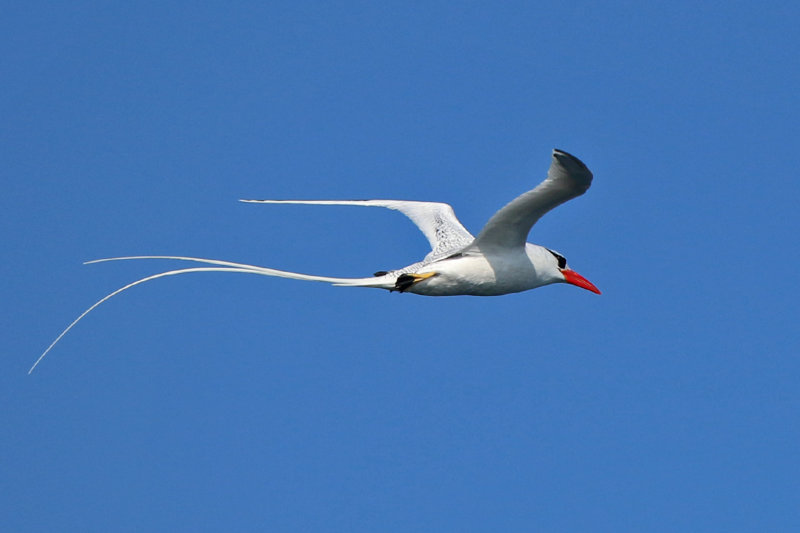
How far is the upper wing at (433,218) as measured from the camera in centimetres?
2053

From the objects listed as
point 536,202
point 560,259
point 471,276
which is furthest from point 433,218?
point 536,202

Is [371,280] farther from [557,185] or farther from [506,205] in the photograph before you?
[557,185]

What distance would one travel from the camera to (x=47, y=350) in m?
12.9

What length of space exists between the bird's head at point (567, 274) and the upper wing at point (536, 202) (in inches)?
73.7

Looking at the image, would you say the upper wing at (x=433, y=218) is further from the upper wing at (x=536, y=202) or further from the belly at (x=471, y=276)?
the upper wing at (x=536, y=202)

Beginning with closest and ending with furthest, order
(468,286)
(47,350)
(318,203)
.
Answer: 1. (47,350)
2. (468,286)
3. (318,203)

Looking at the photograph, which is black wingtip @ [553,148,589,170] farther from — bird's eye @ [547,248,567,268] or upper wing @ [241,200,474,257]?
upper wing @ [241,200,474,257]

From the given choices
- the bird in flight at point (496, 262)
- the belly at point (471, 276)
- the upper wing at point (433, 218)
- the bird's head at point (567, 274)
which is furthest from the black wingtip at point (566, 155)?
the upper wing at point (433, 218)

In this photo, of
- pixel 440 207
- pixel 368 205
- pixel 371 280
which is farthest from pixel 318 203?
pixel 371 280

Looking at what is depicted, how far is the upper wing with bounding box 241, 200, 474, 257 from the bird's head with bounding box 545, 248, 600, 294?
2110 mm

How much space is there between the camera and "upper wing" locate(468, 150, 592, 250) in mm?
13883

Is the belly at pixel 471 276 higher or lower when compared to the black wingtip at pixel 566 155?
lower

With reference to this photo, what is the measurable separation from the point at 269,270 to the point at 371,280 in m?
2.32

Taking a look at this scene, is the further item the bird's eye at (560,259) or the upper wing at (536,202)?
the bird's eye at (560,259)
